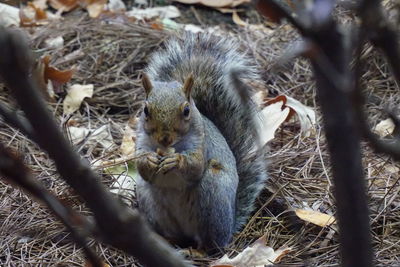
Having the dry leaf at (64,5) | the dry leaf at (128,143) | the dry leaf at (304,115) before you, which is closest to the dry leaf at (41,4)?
the dry leaf at (64,5)

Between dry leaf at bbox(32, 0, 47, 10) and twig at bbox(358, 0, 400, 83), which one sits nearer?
twig at bbox(358, 0, 400, 83)

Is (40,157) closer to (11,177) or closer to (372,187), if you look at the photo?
(372,187)

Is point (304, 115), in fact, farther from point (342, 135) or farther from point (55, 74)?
point (342, 135)

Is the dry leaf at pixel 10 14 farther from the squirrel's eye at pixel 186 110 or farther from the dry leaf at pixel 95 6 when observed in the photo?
the squirrel's eye at pixel 186 110

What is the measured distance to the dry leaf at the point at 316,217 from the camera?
2.32 m

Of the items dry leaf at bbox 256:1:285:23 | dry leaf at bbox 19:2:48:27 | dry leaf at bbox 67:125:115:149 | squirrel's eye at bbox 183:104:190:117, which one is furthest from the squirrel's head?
dry leaf at bbox 19:2:48:27

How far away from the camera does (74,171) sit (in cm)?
74

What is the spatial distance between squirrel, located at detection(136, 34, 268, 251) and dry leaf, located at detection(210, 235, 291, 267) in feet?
→ 0.62

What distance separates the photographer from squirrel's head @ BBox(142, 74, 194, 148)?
2.09 m

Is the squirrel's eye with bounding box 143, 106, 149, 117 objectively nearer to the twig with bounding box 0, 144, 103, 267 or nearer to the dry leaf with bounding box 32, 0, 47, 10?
the twig with bounding box 0, 144, 103, 267

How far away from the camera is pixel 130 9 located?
4352mm

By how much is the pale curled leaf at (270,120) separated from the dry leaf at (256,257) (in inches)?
21.5

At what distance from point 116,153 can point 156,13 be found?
1.52m

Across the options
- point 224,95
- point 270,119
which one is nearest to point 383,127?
point 270,119
